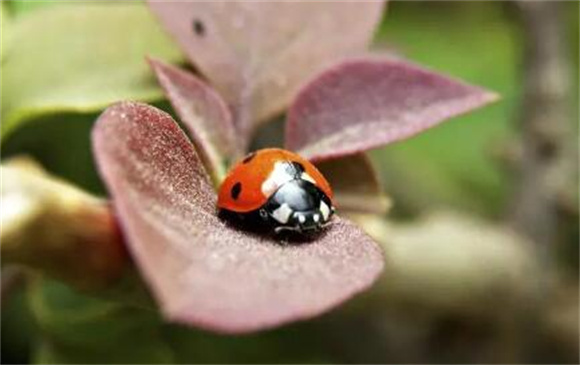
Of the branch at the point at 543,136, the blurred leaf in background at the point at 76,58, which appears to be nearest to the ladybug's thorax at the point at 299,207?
the blurred leaf in background at the point at 76,58

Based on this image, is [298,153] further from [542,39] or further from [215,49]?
A: [542,39]

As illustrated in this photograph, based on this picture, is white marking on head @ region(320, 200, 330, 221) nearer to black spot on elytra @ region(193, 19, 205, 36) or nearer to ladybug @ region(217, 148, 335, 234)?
ladybug @ region(217, 148, 335, 234)

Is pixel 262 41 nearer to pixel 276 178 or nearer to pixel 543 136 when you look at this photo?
pixel 276 178

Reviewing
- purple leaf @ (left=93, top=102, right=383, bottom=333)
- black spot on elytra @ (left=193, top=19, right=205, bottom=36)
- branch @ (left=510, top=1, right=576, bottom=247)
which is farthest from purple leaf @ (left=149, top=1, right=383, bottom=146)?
branch @ (left=510, top=1, right=576, bottom=247)

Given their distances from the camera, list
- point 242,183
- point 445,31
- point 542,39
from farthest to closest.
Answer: point 445,31 < point 542,39 < point 242,183

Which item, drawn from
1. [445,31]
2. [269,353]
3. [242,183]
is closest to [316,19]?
[242,183]

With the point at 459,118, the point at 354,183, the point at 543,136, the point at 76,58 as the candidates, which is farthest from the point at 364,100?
the point at 459,118

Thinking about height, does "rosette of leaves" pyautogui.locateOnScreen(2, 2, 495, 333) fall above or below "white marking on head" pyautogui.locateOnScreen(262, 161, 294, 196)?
above
